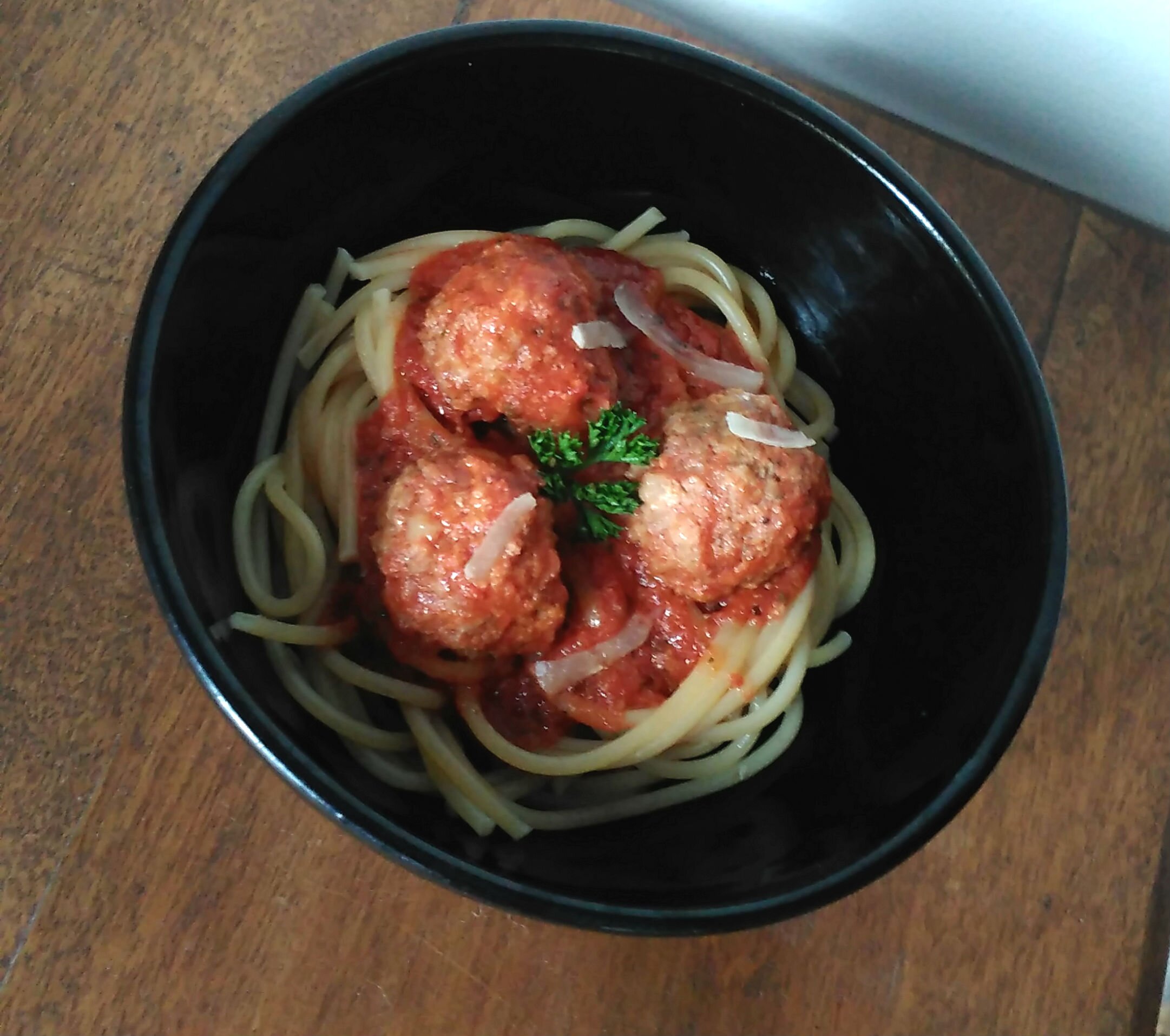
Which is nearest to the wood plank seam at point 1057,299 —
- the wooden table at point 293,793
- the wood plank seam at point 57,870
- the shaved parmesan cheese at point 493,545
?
the wooden table at point 293,793

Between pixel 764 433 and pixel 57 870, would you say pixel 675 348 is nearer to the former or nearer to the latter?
pixel 764 433

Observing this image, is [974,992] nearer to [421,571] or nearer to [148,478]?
[421,571]

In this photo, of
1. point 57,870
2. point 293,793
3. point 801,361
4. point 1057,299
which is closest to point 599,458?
point 801,361

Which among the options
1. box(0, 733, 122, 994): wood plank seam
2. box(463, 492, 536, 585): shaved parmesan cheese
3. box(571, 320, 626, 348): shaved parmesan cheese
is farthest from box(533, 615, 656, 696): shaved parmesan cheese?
box(0, 733, 122, 994): wood plank seam

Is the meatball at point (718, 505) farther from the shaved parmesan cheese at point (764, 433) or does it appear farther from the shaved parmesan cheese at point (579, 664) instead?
the shaved parmesan cheese at point (579, 664)

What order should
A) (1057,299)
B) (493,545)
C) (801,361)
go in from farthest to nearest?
1. (1057,299)
2. (801,361)
3. (493,545)

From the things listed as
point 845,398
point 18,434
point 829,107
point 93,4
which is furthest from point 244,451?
point 829,107

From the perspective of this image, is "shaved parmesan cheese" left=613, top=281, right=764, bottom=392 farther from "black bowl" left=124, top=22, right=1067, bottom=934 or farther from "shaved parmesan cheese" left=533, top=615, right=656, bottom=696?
"shaved parmesan cheese" left=533, top=615, right=656, bottom=696
